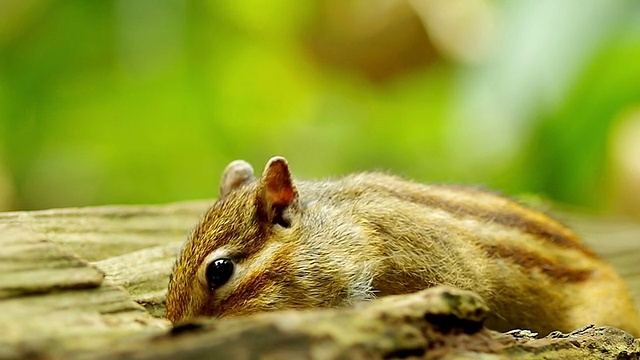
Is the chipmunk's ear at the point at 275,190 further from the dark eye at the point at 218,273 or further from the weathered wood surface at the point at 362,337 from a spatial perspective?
the weathered wood surface at the point at 362,337

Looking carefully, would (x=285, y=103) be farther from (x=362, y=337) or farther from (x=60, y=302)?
(x=362, y=337)

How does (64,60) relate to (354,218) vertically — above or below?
above

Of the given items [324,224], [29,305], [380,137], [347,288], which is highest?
[380,137]

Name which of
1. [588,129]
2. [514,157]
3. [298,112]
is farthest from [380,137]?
[588,129]

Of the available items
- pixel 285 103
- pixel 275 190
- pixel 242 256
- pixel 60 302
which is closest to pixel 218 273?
pixel 242 256

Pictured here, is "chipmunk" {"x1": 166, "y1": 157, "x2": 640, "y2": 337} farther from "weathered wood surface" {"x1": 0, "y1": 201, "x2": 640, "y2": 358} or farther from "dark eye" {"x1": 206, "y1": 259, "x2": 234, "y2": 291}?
"weathered wood surface" {"x1": 0, "y1": 201, "x2": 640, "y2": 358}

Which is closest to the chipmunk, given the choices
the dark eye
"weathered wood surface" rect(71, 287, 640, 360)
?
the dark eye

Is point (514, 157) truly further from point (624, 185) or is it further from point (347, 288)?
point (347, 288)
